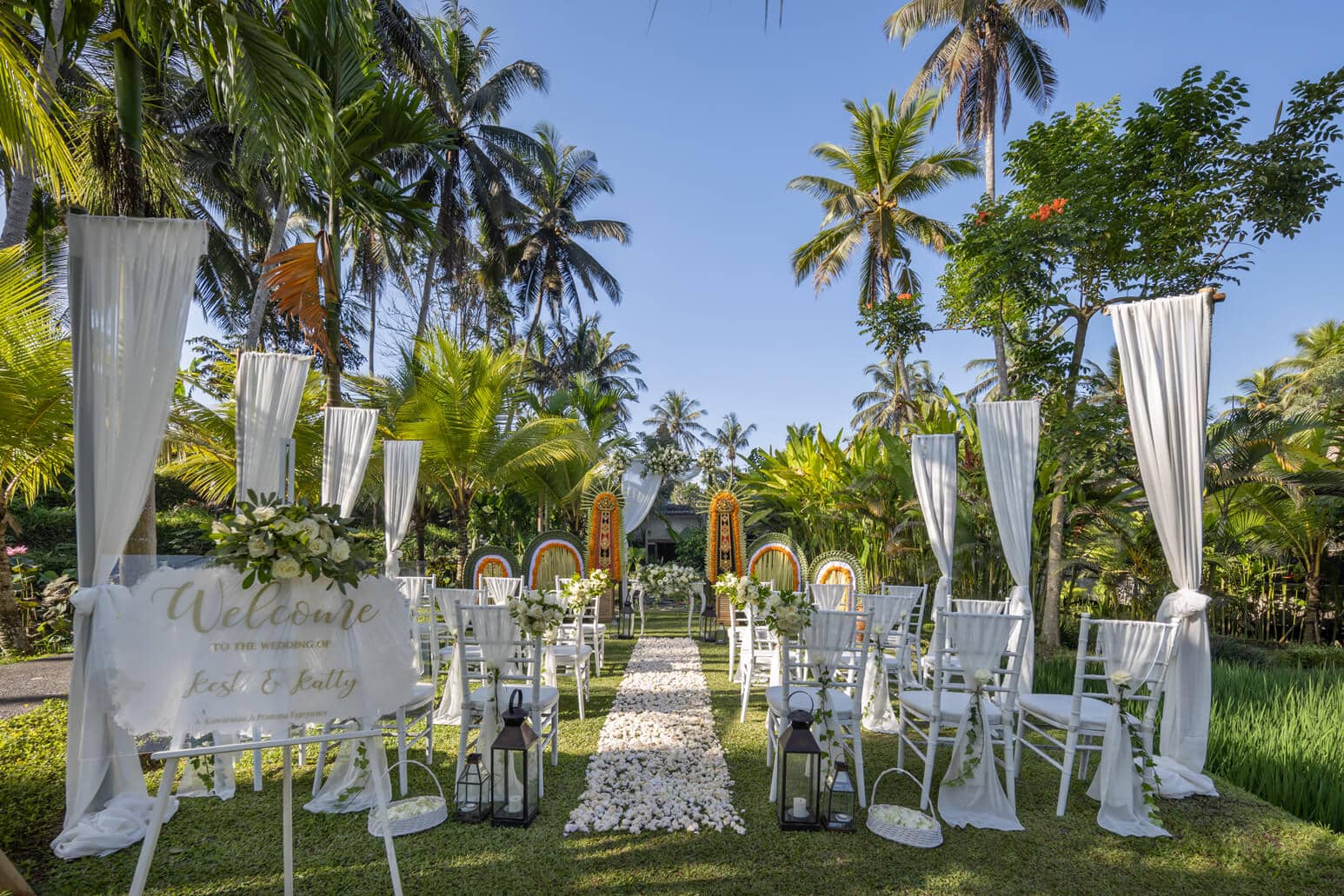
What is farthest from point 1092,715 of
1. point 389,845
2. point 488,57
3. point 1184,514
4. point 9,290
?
point 488,57

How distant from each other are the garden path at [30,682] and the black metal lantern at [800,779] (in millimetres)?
5646

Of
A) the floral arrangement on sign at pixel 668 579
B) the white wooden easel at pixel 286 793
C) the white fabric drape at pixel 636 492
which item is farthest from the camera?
the white fabric drape at pixel 636 492

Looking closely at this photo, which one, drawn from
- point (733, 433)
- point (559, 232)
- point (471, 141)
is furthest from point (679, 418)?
point (471, 141)

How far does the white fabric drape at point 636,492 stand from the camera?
1118cm

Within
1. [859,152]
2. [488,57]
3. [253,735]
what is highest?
[488,57]

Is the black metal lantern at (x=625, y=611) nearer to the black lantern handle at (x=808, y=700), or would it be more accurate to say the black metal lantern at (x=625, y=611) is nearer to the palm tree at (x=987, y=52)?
the black lantern handle at (x=808, y=700)

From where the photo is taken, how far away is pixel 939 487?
6.17 m

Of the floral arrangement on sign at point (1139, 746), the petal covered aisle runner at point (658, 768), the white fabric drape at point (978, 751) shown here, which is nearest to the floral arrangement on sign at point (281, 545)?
the petal covered aisle runner at point (658, 768)

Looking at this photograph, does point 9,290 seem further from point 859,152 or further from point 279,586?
point 859,152

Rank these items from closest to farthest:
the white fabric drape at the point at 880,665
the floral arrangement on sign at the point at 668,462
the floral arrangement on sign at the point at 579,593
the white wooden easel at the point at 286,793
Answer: the white wooden easel at the point at 286,793 → the white fabric drape at the point at 880,665 → the floral arrangement on sign at the point at 579,593 → the floral arrangement on sign at the point at 668,462

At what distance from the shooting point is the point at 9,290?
191 inches

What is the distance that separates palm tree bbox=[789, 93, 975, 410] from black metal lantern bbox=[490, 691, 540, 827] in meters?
12.2

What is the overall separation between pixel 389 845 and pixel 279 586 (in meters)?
1.06

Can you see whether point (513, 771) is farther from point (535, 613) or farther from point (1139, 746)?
point (1139, 746)
